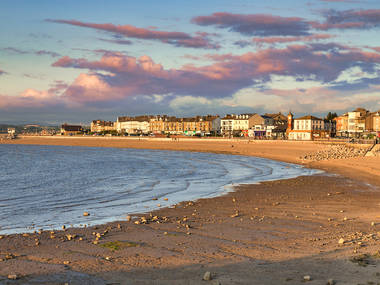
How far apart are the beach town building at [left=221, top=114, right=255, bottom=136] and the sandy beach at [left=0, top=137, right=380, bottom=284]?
14950 centimetres

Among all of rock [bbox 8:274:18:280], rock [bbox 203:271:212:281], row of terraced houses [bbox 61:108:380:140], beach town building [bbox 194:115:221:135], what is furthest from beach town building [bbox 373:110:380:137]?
rock [bbox 8:274:18:280]

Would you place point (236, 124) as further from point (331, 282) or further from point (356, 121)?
point (331, 282)

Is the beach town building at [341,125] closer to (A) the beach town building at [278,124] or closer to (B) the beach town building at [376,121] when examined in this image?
(A) the beach town building at [278,124]

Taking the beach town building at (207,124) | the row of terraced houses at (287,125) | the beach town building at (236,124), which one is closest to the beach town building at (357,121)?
the row of terraced houses at (287,125)

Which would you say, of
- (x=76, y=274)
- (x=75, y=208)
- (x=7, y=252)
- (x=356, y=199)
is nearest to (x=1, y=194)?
(x=75, y=208)

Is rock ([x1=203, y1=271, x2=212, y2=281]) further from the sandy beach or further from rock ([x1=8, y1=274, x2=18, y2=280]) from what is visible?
rock ([x1=8, y1=274, x2=18, y2=280])

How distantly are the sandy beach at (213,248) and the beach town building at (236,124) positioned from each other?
490ft

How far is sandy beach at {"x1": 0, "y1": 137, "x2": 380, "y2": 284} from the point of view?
8.20 m

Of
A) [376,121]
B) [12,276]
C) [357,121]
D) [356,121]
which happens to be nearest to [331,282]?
[12,276]

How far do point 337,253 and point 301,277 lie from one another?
206 cm

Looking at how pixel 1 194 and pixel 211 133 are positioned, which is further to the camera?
pixel 211 133

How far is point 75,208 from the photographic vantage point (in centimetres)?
1822

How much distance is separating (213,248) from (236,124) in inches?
6661

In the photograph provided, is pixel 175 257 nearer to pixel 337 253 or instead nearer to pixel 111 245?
pixel 111 245
